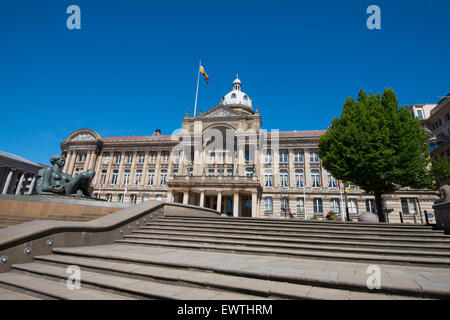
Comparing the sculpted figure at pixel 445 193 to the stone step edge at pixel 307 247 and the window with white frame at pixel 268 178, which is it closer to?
the stone step edge at pixel 307 247

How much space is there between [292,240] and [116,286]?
6058mm

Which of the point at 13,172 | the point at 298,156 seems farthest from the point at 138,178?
the point at 298,156

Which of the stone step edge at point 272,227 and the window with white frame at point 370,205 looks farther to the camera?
the window with white frame at point 370,205

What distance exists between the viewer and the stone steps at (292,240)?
290 inches

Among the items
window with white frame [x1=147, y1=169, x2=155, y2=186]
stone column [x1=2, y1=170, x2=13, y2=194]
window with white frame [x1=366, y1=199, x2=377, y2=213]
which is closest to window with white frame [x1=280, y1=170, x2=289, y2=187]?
window with white frame [x1=366, y1=199, x2=377, y2=213]

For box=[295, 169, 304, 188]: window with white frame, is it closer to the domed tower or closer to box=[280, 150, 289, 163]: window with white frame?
box=[280, 150, 289, 163]: window with white frame

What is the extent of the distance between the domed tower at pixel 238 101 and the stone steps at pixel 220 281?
47690 millimetres

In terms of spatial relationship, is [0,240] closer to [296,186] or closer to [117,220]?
[117,220]

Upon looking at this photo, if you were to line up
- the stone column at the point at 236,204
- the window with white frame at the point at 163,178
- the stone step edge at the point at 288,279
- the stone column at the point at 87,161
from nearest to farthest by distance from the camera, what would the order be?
the stone step edge at the point at 288,279 → the stone column at the point at 236,204 → the window with white frame at the point at 163,178 → the stone column at the point at 87,161

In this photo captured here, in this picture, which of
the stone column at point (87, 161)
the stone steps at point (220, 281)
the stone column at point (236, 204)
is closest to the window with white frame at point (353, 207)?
the stone column at point (236, 204)

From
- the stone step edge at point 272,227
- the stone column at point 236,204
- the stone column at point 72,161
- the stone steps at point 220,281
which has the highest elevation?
the stone column at point 72,161

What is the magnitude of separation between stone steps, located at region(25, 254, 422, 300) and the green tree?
17.2 m

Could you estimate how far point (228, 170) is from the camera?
125ft
